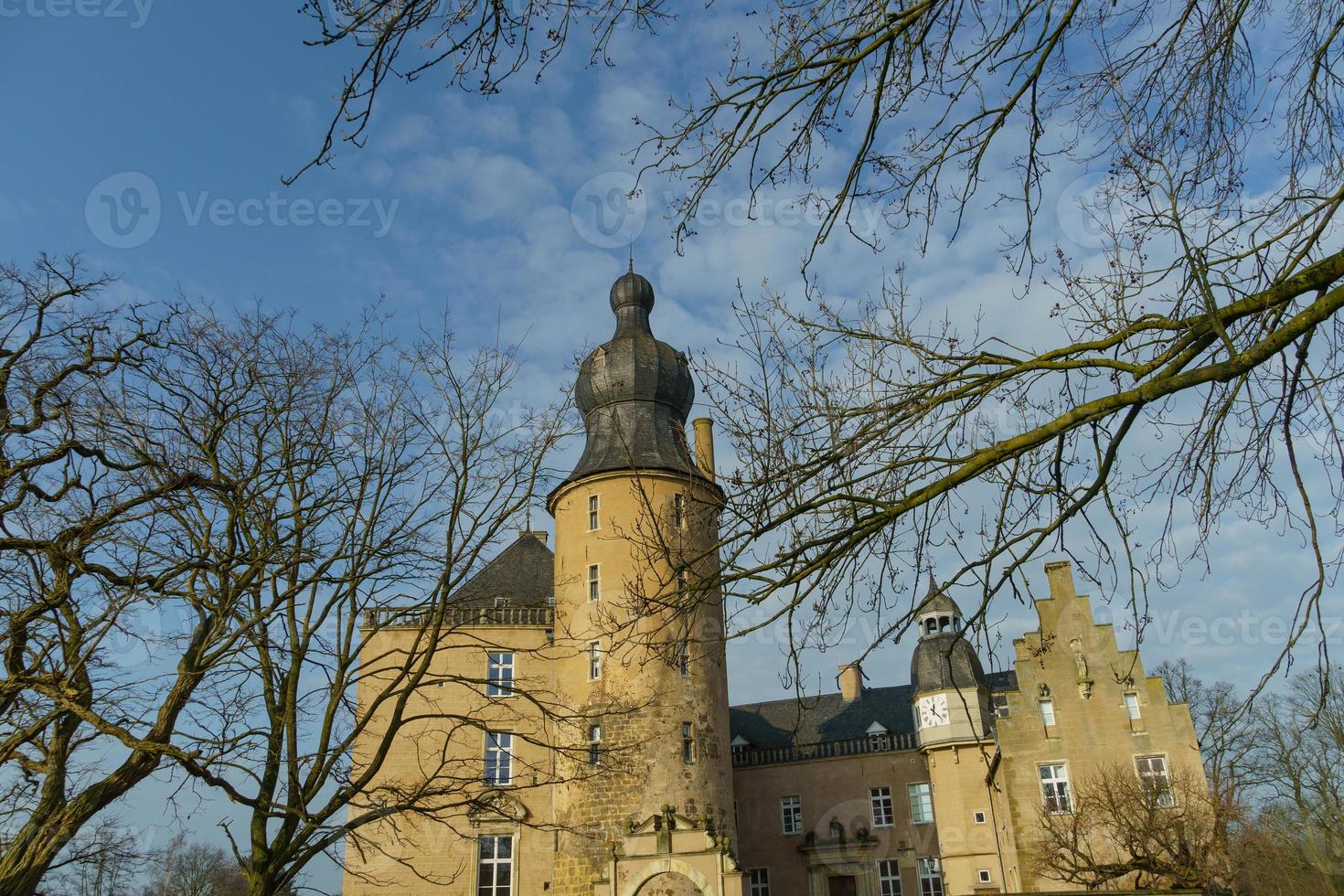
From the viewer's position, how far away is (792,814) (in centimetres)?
3259

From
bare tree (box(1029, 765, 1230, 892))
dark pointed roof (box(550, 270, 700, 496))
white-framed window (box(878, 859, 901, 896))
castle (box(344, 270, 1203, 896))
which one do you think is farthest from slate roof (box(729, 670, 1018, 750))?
dark pointed roof (box(550, 270, 700, 496))

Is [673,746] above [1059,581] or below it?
below

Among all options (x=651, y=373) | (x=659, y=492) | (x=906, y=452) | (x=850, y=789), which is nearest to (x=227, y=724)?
(x=906, y=452)

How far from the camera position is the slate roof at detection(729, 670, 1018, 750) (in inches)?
1353

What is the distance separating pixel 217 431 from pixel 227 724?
12.0 ft

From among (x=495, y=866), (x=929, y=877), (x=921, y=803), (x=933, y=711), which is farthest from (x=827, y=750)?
(x=495, y=866)

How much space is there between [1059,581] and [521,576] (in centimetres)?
1604

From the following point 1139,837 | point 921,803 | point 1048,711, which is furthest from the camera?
point 921,803

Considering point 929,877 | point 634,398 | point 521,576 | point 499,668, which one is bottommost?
point 929,877

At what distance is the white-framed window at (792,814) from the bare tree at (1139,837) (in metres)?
9.33

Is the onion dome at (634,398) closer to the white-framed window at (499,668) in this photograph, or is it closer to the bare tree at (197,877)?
the white-framed window at (499,668)

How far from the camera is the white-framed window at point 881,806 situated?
3127cm

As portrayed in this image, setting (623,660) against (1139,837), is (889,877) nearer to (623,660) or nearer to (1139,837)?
(1139,837)

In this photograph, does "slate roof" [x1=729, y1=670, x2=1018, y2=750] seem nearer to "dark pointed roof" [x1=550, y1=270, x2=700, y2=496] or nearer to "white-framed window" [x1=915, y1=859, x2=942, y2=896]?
"white-framed window" [x1=915, y1=859, x2=942, y2=896]
